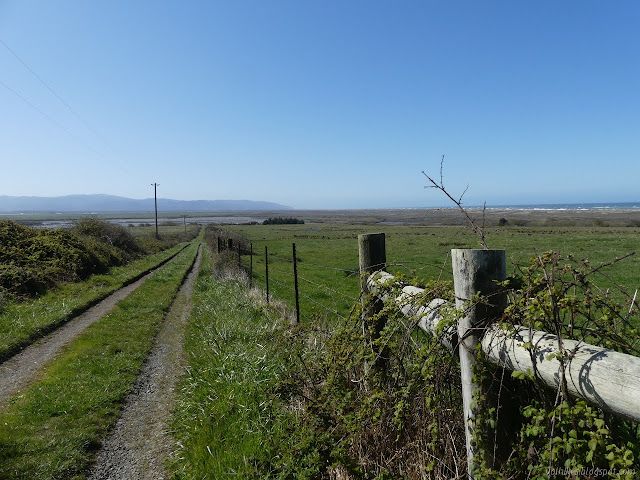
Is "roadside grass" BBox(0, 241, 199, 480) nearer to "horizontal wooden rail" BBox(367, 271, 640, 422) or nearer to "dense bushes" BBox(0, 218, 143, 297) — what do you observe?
"horizontal wooden rail" BBox(367, 271, 640, 422)

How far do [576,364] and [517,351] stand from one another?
265 millimetres

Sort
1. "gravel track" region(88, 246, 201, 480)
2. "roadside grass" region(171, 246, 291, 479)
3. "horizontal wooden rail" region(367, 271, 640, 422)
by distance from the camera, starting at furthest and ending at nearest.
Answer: "gravel track" region(88, 246, 201, 480) < "roadside grass" region(171, 246, 291, 479) < "horizontal wooden rail" region(367, 271, 640, 422)

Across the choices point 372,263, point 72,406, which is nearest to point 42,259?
point 72,406

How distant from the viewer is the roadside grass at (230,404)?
11.1 feet

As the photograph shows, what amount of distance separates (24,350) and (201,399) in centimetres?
Result: 549

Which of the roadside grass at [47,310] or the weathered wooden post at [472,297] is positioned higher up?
the weathered wooden post at [472,297]

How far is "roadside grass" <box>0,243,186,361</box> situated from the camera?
8211mm

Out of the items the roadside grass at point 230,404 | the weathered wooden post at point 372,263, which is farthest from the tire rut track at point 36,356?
the weathered wooden post at point 372,263

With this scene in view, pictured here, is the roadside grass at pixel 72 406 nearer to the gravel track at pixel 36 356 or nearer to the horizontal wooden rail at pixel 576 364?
the gravel track at pixel 36 356

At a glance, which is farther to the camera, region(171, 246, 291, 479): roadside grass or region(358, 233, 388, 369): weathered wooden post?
region(171, 246, 291, 479): roadside grass

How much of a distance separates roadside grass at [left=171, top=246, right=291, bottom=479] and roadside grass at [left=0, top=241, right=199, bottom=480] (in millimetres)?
921

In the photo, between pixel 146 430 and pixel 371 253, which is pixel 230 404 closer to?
pixel 146 430

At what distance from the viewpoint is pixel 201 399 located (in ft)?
15.3

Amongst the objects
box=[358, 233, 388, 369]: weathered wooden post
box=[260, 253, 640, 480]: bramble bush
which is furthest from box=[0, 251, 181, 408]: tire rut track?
box=[358, 233, 388, 369]: weathered wooden post
